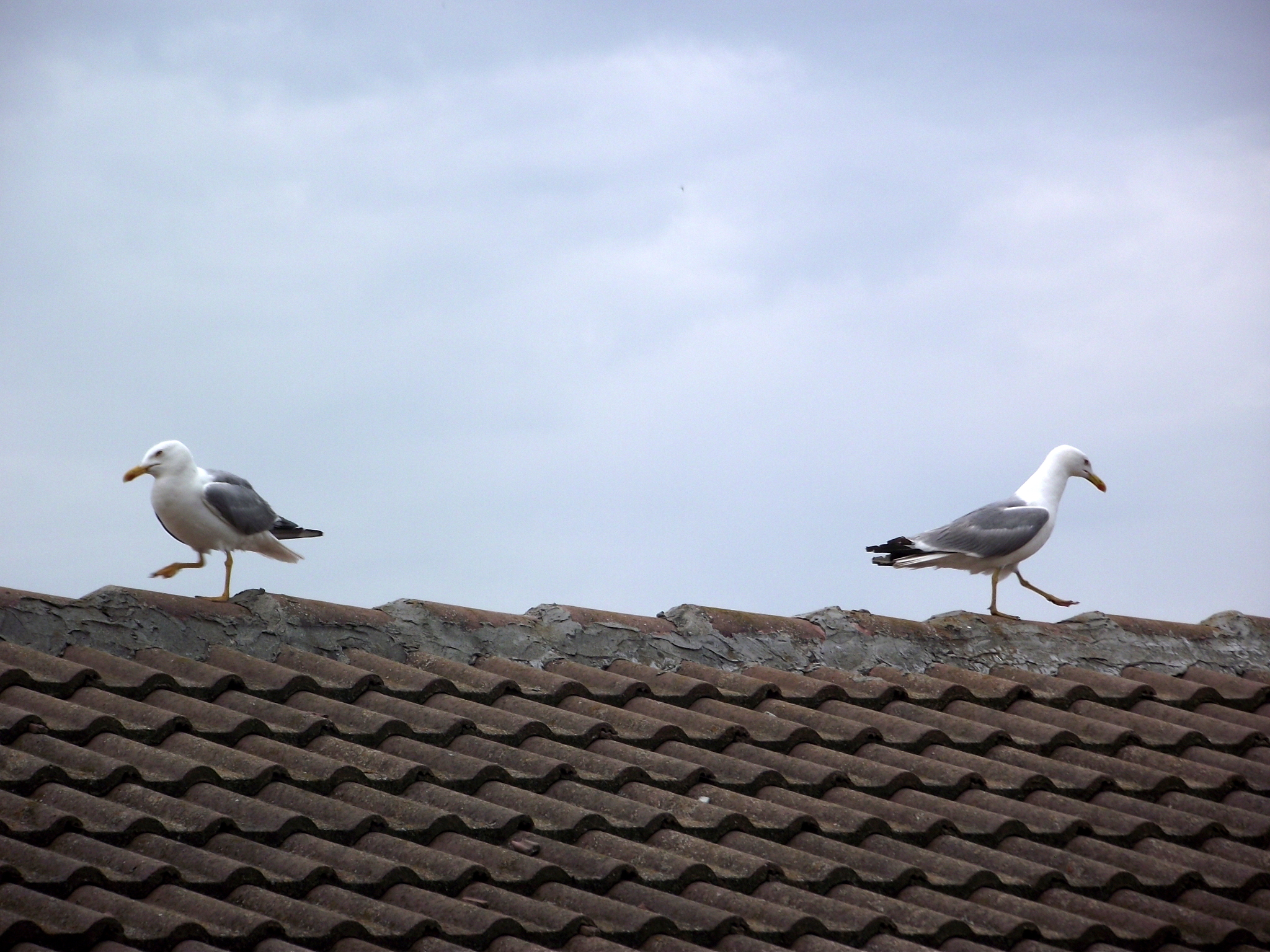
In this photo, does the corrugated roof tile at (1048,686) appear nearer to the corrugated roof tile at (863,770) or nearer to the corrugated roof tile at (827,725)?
the corrugated roof tile at (827,725)

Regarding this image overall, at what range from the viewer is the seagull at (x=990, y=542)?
669 centimetres

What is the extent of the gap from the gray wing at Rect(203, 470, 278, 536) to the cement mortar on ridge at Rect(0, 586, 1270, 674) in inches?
36.6

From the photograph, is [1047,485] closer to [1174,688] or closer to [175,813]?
[1174,688]

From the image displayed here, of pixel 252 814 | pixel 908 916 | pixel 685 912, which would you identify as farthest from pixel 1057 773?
pixel 252 814

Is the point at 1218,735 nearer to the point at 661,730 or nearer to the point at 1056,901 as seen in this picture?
the point at 1056,901

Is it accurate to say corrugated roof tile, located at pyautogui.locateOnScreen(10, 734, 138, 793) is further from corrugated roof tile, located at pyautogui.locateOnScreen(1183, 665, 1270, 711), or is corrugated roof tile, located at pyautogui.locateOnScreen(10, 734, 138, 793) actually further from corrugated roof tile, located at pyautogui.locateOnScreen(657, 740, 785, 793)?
corrugated roof tile, located at pyautogui.locateOnScreen(1183, 665, 1270, 711)

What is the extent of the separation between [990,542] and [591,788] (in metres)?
3.36

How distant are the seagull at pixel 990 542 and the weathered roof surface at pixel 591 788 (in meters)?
1.21

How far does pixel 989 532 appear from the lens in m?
6.69

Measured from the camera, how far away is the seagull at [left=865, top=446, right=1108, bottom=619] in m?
6.69

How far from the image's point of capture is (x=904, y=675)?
5.25 meters

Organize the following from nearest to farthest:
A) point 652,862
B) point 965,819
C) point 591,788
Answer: point 652,862 < point 591,788 < point 965,819

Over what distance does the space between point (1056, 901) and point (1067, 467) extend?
3.91 m

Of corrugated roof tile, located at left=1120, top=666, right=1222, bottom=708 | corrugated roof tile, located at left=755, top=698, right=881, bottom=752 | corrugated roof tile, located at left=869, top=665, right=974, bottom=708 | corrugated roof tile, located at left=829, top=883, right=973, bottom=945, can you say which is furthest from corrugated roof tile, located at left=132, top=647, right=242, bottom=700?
corrugated roof tile, located at left=1120, top=666, right=1222, bottom=708
